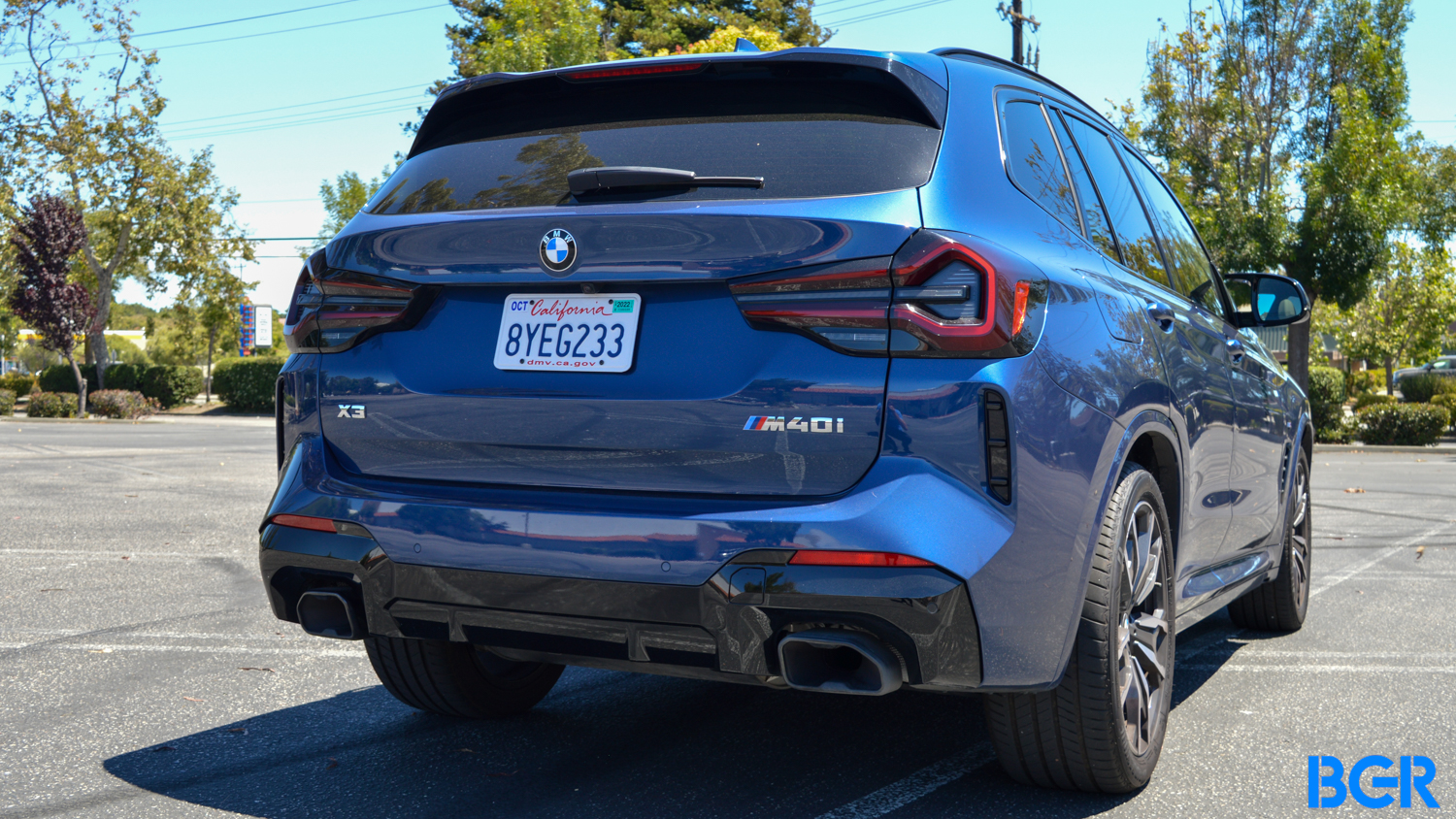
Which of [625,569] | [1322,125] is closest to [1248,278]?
[625,569]

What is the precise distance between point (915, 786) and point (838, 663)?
84cm

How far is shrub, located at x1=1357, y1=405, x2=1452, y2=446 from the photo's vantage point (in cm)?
2188

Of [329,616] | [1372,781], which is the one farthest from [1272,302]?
[329,616]

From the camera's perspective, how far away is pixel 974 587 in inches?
98.3

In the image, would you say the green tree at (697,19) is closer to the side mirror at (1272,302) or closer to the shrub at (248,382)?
the shrub at (248,382)

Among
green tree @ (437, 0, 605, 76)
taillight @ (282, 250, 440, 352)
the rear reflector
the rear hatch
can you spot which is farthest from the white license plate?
green tree @ (437, 0, 605, 76)

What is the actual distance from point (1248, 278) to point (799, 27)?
3860 centimetres

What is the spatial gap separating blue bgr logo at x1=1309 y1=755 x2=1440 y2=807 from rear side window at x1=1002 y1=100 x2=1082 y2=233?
166cm

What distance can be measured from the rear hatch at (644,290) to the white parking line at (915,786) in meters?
0.99

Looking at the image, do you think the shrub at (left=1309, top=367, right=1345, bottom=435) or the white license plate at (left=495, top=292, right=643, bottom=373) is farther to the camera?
the shrub at (left=1309, top=367, right=1345, bottom=435)

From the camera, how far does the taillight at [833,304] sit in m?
2.52

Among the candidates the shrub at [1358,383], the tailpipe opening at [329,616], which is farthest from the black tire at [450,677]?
the shrub at [1358,383]

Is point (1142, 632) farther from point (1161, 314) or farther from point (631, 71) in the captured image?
point (631, 71)

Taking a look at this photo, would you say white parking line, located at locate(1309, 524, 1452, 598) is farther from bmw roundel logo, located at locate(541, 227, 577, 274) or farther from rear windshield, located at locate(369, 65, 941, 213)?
bmw roundel logo, located at locate(541, 227, 577, 274)
